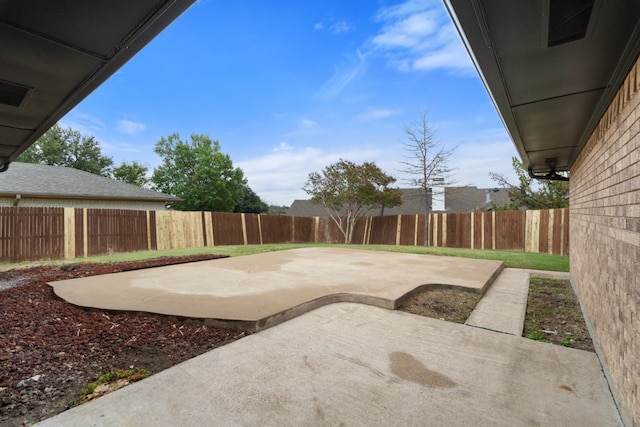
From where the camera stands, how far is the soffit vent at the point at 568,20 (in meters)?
1.43

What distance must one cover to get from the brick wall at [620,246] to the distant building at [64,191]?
1546 centimetres

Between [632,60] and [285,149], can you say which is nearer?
[632,60]

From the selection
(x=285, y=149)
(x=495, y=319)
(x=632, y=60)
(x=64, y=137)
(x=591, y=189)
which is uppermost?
(x=64, y=137)

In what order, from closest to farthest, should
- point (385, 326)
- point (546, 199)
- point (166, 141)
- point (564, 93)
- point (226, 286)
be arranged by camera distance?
point (564, 93) < point (385, 326) < point (226, 286) < point (546, 199) < point (166, 141)

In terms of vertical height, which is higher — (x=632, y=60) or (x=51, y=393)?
(x=632, y=60)

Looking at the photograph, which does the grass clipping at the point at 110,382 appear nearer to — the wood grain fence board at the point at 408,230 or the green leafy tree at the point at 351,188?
the wood grain fence board at the point at 408,230

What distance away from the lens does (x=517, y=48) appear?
5.78 ft

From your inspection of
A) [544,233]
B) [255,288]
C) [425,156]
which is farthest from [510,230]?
[255,288]

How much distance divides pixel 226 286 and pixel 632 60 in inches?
185

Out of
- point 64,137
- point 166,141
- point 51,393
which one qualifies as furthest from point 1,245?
point 166,141

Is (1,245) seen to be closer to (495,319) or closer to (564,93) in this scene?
(495,319)

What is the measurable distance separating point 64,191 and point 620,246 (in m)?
15.7

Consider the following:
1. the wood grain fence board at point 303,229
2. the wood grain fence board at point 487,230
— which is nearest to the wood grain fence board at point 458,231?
the wood grain fence board at point 487,230

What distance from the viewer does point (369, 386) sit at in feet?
6.45
